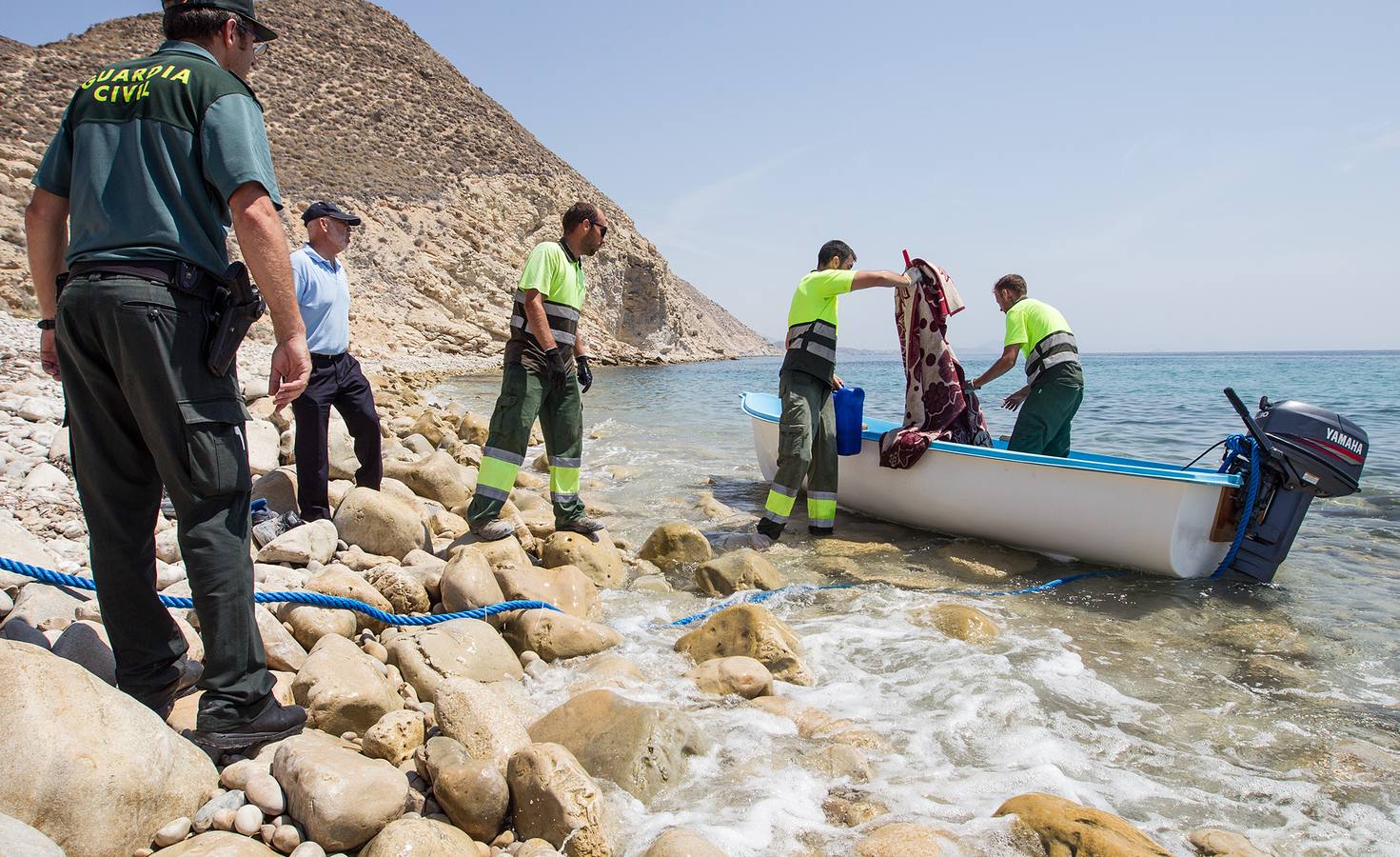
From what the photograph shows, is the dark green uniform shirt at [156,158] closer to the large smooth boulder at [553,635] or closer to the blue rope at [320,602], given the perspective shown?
the blue rope at [320,602]

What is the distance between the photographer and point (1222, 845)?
6.91 feet

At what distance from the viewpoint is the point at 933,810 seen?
89.5 inches

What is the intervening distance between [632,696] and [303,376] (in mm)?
1622

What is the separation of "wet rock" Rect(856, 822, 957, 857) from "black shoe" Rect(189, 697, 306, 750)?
1517mm

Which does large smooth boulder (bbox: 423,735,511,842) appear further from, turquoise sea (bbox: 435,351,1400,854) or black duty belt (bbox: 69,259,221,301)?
black duty belt (bbox: 69,259,221,301)

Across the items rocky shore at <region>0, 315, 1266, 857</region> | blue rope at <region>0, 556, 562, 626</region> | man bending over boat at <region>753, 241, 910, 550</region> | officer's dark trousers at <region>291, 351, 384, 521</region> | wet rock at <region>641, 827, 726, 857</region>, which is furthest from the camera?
man bending over boat at <region>753, 241, 910, 550</region>

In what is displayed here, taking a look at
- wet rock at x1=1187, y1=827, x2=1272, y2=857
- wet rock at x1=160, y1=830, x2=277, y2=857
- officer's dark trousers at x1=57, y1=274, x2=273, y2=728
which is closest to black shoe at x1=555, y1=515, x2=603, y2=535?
officer's dark trousers at x1=57, y1=274, x2=273, y2=728

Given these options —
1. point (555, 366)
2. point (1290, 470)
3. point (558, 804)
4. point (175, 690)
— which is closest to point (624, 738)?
point (558, 804)

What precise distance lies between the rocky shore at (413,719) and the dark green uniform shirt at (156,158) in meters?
0.97

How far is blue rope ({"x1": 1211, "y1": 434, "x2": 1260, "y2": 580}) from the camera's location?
4.42 meters

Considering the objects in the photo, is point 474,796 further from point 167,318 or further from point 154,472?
point 167,318

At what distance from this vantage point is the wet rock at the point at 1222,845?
208 centimetres

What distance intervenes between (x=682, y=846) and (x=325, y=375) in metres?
3.31

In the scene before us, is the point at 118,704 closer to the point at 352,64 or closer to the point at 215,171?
the point at 215,171
